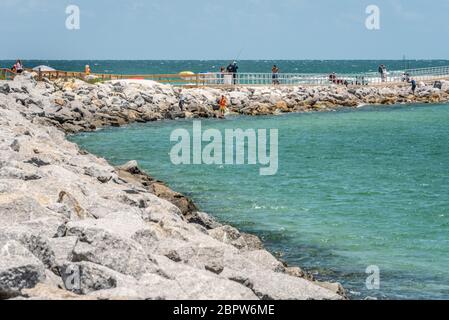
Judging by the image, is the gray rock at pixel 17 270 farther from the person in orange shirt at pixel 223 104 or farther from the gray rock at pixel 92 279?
the person in orange shirt at pixel 223 104

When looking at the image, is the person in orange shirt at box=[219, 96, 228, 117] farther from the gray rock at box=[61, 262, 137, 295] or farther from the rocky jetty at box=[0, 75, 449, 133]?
the gray rock at box=[61, 262, 137, 295]

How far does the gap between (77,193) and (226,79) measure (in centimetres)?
4287

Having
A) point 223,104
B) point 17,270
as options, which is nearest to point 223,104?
point 223,104

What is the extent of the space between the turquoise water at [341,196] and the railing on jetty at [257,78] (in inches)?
467

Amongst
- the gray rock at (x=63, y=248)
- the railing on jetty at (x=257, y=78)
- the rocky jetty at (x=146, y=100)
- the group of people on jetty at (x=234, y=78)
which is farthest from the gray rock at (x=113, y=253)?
the railing on jetty at (x=257, y=78)

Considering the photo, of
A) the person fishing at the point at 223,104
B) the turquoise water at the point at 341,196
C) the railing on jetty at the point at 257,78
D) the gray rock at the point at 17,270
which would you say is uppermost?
the railing on jetty at the point at 257,78

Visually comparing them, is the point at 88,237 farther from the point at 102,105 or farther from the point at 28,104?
the point at 102,105

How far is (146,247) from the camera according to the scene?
8.68 meters

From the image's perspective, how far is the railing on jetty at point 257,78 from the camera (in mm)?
51531

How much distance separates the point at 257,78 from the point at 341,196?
3646 cm

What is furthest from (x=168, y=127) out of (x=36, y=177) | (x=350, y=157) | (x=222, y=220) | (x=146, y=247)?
(x=146, y=247)

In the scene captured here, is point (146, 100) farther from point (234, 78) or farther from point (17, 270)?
point (17, 270)

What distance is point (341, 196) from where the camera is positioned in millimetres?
20891

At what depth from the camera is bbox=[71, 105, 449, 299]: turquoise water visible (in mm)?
13836
